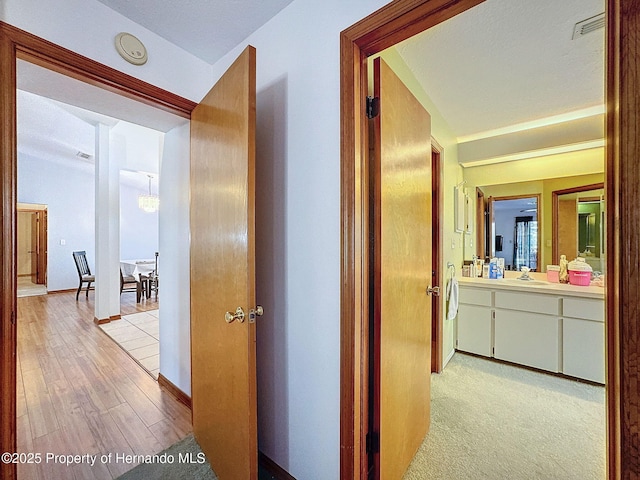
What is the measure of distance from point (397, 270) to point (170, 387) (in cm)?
209

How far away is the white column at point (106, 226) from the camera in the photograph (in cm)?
385

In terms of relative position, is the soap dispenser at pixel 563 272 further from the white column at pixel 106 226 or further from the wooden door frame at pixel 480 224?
the white column at pixel 106 226

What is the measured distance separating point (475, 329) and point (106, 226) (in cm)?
518

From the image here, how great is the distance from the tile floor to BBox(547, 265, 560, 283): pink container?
13.2 ft

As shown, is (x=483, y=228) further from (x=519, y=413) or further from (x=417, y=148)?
(x=417, y=148)

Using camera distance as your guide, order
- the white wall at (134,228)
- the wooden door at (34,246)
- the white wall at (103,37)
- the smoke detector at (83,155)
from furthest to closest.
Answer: the white wall at (134,228), the wooden door at (34,246), the smoke detector at (83,155), the white wall at (103,37)

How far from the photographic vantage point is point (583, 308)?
88.0 inches

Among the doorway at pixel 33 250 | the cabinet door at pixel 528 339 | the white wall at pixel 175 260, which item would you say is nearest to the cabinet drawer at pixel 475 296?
the cabinet door at pixel 528 339

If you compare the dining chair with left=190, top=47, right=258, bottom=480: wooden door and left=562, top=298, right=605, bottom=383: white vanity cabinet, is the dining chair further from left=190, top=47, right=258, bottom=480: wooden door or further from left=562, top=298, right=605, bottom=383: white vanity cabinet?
left=562, top=298, right=605, bottom=383: white vanity cabinet

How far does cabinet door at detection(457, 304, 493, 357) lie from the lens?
8.82 feet

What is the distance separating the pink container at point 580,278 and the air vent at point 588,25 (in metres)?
2.05

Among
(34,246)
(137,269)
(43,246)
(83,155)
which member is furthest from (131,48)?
(34,246)

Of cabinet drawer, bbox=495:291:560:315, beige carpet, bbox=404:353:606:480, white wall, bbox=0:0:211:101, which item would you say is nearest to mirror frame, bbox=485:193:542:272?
cabinet drawer, bbox=495:291:560:315

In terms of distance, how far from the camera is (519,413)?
187 cm
